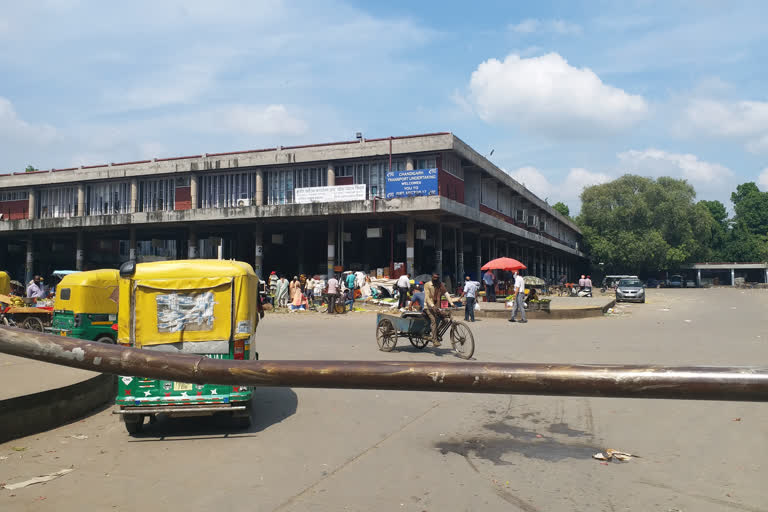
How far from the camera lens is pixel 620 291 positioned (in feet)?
110

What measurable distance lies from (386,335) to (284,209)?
1936cm

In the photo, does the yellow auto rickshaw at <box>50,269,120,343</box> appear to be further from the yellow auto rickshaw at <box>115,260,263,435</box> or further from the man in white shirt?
the man in white shirt

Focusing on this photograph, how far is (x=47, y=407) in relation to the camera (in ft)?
22.7

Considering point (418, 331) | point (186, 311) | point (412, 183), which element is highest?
point (412, 183)

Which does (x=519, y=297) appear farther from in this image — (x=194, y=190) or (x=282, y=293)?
(x=194, y=190)

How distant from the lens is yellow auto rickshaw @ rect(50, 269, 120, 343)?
1245 centimetres

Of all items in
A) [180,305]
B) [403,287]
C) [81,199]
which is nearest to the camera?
[180,305]

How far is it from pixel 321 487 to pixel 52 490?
231 centimetres

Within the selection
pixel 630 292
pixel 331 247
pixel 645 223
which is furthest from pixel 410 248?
pixel 645 223

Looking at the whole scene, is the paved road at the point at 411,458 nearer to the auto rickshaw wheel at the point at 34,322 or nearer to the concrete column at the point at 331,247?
the auto rickshaw wheel at the point at 34,322

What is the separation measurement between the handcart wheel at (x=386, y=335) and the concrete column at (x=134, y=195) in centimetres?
3063

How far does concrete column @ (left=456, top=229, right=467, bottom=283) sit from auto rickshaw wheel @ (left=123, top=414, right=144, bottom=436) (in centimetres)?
2895

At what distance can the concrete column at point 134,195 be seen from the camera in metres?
38.3

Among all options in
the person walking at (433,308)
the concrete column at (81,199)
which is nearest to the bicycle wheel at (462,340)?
the person walking at (433,308)
